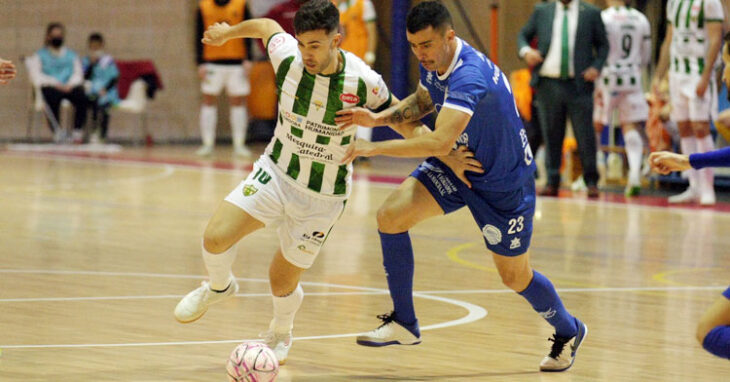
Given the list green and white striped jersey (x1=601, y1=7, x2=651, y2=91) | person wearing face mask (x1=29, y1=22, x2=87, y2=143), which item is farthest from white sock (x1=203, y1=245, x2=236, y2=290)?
person wearing face mask (x1=29, y1=22, x2=87, y2=143)

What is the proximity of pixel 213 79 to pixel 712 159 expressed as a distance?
13264mm

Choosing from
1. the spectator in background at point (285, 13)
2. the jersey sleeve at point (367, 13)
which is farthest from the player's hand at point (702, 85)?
the spectator in background at point (285, 13)

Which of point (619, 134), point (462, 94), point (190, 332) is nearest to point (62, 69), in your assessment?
point (619, 134)

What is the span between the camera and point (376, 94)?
571cm

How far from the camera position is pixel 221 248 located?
217 inches

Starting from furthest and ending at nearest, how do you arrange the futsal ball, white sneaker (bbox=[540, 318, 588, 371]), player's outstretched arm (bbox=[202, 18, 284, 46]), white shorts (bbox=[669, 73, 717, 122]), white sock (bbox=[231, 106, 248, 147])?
white sock (bbox=[231, 106, 248, 147]) → white shorts (bbox=[669, 73, 717, 122]) → player's outstretched arm (bbox=[202, 18, 284, 46]) → white sneaker (bbox=[540, 318, 588, 371]) → the futsal ball

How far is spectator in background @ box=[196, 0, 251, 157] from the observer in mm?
16719

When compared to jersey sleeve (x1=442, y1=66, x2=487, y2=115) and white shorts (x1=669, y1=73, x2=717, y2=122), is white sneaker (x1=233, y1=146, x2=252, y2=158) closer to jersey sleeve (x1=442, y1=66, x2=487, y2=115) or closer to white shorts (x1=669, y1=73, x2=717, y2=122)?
white shorts (x1=669, y1=73, x2=717, y2=122)

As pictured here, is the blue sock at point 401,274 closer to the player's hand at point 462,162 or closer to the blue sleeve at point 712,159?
the player's hand at point 462,162

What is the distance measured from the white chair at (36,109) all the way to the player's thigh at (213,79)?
2458 millimetres

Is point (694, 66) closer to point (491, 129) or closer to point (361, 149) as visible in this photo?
point (491, 129)

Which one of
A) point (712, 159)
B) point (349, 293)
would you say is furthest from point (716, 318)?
point (349, 293)

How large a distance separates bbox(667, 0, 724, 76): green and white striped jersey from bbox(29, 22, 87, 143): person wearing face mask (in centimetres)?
945

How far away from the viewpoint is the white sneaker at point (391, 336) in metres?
5.75
